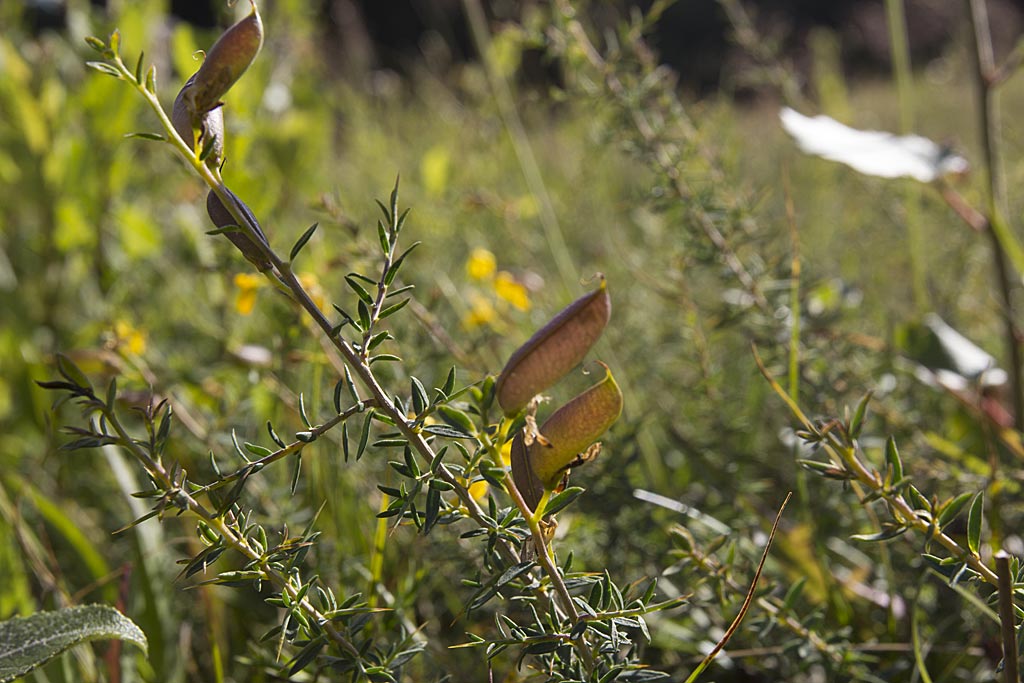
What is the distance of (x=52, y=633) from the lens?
1.77 ft

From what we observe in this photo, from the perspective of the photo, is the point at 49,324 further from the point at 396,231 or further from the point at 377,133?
the point at 396,231

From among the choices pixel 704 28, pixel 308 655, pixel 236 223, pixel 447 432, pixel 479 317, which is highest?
pixel 236 223

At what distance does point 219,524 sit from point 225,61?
23 centimetres

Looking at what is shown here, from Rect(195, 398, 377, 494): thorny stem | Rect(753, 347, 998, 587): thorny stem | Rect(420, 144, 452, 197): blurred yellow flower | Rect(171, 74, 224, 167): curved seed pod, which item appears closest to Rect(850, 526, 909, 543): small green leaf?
Rect(753, 347, 998, 587): thorny stem

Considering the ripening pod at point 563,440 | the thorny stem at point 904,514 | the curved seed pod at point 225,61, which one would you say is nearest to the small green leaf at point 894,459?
the thorny stem at point 904,514

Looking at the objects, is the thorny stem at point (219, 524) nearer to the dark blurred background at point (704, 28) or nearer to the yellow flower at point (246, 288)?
the yellow flower at point (246, 288)

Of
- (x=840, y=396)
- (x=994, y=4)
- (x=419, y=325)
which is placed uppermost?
(x=419, y=325)

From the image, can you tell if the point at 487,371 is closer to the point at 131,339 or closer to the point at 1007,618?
the point at 131,339

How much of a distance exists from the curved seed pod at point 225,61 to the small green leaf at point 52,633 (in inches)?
13.0

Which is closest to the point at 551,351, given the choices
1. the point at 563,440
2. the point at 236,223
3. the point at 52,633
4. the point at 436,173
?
the point at 563,440

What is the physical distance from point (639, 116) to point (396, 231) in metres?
0.54

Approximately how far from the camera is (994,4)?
6152 millimetres

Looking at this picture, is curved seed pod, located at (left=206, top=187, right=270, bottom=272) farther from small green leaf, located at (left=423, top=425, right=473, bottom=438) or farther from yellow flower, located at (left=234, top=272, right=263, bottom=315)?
yellow flower, located at (left=234, top=272, right=263, bottom=315)

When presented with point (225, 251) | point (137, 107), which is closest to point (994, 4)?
point (137, 107)
